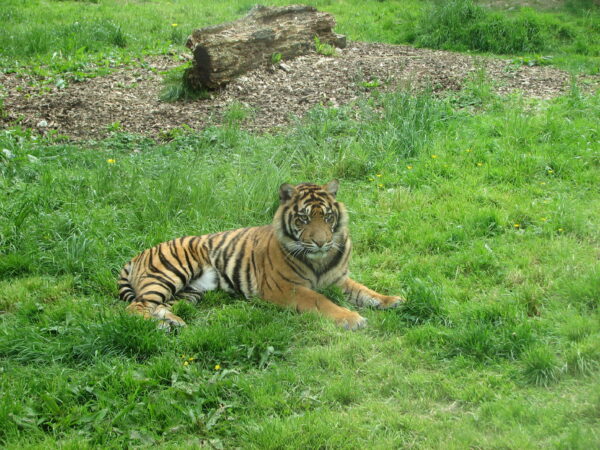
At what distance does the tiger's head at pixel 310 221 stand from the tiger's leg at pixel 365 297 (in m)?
0.32

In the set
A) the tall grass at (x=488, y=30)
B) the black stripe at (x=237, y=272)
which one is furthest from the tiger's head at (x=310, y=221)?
the tall grass at (x=488, y=30)

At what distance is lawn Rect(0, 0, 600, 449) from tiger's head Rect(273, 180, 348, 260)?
1.66 feet

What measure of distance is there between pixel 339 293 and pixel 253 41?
6172 millimetres

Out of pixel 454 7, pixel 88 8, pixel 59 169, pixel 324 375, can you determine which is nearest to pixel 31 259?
pixel 59 169

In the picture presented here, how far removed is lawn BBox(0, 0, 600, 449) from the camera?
13.1 feet

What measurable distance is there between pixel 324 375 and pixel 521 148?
4.57m

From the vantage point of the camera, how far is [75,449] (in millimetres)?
3795

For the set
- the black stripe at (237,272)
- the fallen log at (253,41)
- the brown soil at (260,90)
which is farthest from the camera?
the fallen log at (253,41)

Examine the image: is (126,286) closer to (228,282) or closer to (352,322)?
(228,282)

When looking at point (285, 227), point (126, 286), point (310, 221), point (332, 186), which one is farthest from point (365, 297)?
point (126, 286)

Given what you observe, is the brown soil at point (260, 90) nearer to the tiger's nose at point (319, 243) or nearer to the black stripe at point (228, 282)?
the black stripe at point (228, 282)

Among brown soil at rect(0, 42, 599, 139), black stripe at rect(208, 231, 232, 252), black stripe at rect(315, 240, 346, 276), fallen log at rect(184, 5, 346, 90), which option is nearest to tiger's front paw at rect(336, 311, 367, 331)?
black stripe at rect(315, 240, 346, 276)

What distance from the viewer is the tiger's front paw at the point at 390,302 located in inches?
207

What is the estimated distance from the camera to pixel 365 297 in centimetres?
543
